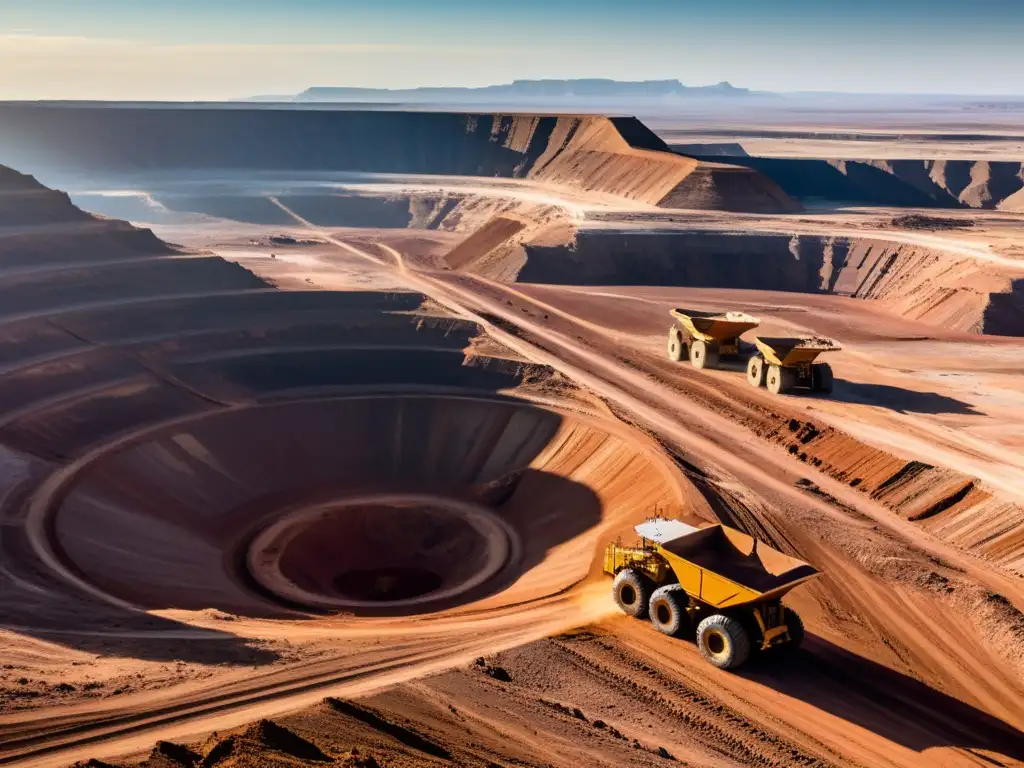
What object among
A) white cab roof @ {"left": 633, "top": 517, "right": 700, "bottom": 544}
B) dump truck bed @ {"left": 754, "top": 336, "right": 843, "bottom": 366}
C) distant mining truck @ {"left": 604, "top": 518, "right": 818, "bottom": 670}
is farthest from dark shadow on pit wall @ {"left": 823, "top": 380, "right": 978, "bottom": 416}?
distant mining truck @ {"left": 604, "top": 518, "right": 818, "bottom": 670}

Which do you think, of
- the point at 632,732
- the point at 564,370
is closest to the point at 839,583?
the point at 632,732

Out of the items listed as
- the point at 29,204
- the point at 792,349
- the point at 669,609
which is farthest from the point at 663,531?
the point at 29,204

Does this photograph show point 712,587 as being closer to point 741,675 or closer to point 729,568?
point 741,675

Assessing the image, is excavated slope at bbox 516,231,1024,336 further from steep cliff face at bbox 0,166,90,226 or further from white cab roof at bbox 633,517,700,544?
white cab roof at bbox 633,517,700,544

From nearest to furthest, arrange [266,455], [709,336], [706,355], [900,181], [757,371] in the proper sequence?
1. [266,455]
2. [757,371]
3. [709,336]
4. [706,355]
5. [900,181]

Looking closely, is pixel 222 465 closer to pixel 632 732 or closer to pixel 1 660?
pixel 1 660

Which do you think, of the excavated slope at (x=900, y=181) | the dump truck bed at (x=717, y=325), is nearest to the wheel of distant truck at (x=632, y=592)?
the dump truck bed at (x=717, y=325)
